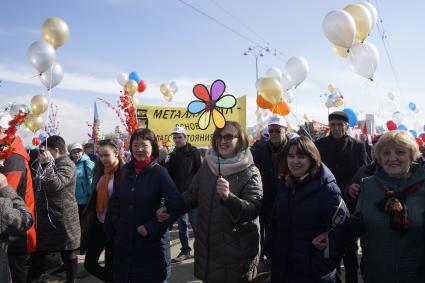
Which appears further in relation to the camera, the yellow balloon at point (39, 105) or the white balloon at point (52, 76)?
the yellow balloon at point (39, 105)

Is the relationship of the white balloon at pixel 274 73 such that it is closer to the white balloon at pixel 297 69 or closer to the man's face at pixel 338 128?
the white balloon at pixel 297 69

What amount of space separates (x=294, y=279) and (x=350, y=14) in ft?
17.4

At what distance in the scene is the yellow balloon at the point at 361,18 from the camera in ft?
20.0

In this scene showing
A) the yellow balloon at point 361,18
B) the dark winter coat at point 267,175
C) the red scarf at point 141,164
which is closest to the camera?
the red scarf at point 141,164

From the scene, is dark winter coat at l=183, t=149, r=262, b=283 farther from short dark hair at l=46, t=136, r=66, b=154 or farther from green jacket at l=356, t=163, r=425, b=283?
short dark hair at l=46, t=136, r=66, b=154

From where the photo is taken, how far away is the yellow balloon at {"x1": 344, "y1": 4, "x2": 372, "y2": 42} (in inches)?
240

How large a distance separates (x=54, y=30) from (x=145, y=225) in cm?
465

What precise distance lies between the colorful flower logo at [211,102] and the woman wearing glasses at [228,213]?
1.75 ft

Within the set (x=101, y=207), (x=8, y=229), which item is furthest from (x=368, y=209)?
(x=101, y=207)

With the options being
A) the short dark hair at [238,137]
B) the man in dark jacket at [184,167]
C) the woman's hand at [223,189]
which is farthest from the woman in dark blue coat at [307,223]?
the man in dark jacket at [184,167]

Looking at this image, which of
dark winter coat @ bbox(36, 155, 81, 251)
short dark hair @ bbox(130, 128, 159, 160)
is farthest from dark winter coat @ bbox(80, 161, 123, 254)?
short dark hair @ bbox(130, 128, 159, 160)

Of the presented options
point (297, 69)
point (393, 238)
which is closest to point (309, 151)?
point (393, 238)

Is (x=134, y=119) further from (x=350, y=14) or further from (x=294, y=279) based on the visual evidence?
(x=294, y=279)

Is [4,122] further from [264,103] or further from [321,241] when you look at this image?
[264,103]
